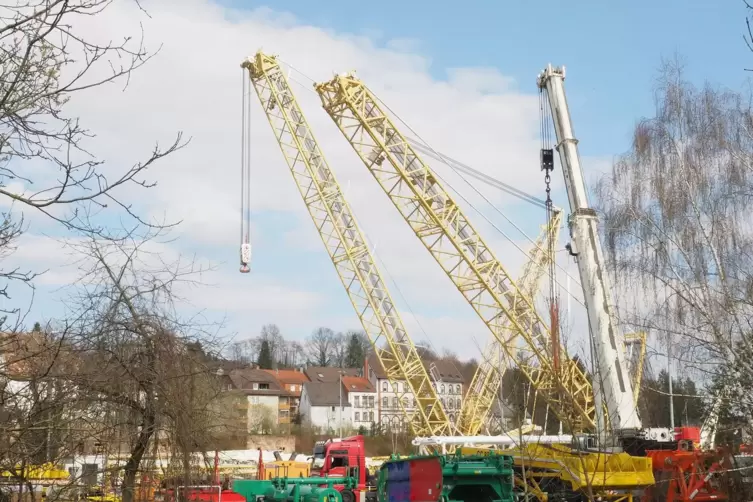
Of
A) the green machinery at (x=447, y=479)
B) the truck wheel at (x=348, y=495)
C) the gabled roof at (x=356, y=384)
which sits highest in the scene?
the gabled roof at (x=356, y=384)

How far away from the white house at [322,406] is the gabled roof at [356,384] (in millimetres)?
897

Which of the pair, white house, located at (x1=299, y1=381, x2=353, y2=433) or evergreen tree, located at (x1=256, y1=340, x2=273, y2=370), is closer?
white house, located at (x1=299, y1=381, x2=353, y2=433)

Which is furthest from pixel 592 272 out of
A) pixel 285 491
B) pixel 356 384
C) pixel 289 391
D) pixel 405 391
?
pixel 289 391

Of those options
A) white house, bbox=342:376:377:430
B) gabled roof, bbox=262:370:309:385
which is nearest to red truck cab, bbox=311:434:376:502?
white house, bbox=342:376:377:430

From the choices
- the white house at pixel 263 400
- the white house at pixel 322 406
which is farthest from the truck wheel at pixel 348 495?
the white house at pixel 322 406

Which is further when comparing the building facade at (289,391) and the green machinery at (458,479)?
the building facade at (289,391)

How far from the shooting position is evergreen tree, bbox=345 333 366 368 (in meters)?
109

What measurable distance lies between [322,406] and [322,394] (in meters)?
1.48

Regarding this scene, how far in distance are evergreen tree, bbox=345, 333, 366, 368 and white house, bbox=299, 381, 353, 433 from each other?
17.6 meters

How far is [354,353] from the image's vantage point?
109 metres

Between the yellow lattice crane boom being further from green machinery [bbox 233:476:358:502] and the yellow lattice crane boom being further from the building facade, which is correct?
the building facade

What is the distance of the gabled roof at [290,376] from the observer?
96.6 metres

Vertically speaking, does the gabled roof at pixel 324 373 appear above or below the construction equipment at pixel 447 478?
above

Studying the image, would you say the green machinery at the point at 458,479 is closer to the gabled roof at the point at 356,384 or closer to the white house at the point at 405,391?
the white house at the point at 405,391
